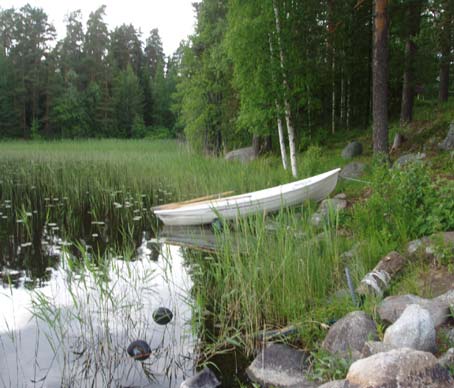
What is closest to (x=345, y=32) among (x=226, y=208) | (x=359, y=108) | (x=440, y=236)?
(x=359, y=108)

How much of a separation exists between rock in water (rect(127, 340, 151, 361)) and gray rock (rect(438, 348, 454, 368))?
259 cm

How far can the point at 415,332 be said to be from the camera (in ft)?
10.7

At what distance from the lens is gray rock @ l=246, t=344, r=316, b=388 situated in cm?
379

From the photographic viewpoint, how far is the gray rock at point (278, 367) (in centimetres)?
379

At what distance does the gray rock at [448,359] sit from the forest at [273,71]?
828 centimetres

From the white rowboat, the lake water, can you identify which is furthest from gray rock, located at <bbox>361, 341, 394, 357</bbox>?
the white rowboat

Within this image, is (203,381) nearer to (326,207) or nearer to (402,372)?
(402,372)

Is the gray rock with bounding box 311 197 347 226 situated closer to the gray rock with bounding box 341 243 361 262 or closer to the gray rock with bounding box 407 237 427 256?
the gray rock with bounding box 341 243 361 262

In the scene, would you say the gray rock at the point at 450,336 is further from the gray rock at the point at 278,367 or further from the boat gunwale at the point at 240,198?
the boat gunwale at the point at 240,198

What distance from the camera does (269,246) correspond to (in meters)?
5.39

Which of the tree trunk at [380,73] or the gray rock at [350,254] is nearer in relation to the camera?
the gray rock at [350,254]

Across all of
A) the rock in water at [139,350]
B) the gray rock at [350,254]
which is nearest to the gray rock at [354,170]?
the gray rock at [350,254]

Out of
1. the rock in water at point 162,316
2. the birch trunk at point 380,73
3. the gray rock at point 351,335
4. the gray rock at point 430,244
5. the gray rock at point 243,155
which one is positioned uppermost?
the birch trunk at point 380,73

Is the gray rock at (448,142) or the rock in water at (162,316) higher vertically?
the gray rock at (448,142)
